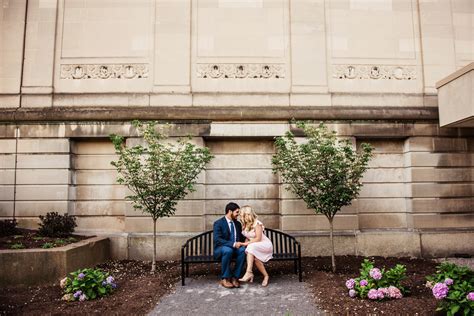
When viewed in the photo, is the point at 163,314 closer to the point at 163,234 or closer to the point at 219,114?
the point at 163,234

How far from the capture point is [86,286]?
254 inches

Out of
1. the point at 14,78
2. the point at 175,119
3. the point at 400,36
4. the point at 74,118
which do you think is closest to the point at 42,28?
the point at 14,78

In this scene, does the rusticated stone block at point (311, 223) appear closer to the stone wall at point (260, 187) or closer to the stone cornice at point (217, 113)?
the stone wall at point (260, 187)

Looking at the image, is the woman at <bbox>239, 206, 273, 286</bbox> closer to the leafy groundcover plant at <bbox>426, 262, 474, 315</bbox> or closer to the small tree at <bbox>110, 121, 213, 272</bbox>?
the small tree at <bbox>110, 121, 213, 272</bbox>

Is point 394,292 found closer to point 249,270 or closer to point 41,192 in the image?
point 249,270

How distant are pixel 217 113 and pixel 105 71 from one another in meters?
3.83

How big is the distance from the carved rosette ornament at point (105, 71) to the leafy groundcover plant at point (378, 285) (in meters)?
8.19

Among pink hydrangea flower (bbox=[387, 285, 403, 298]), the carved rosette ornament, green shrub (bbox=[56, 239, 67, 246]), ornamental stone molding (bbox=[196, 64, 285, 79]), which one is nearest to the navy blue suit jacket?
pink hydrangea flower (bbox=[387, 285, 403, 298])

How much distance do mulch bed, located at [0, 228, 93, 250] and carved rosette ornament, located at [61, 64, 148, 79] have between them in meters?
4.90

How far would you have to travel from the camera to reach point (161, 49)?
34.1 ft

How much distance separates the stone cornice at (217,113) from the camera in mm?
9953

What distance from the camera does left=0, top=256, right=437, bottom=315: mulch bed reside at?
5.68 metres

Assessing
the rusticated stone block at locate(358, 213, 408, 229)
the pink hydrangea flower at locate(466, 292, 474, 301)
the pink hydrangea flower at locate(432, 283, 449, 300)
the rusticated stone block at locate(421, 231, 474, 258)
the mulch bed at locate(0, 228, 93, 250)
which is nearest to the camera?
the pink hydrangea flower at locate(466, 292, 474, 301)

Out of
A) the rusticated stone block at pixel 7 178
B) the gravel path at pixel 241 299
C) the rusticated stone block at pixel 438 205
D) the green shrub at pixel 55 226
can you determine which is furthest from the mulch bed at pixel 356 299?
the rusticated stone block at pixel 7 178
